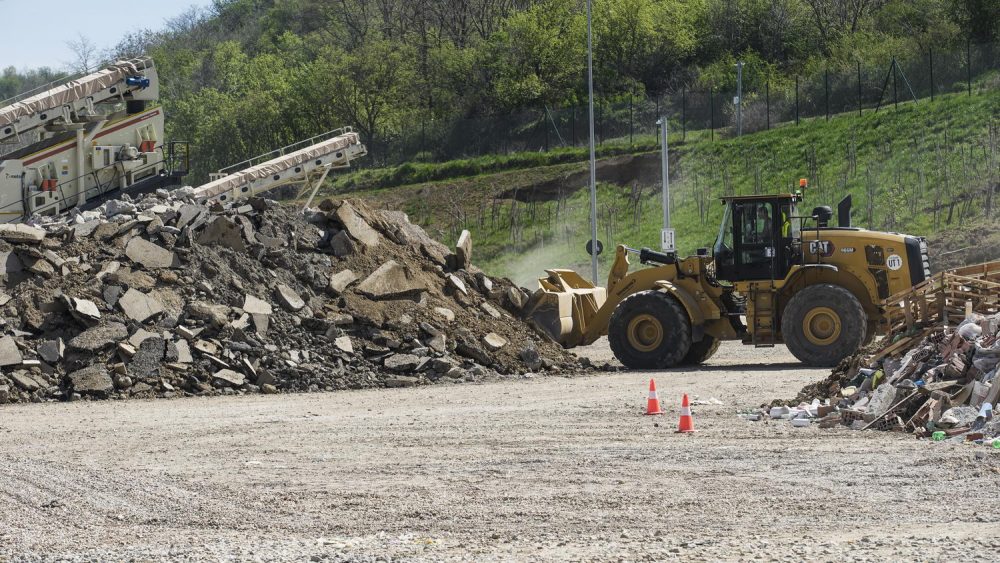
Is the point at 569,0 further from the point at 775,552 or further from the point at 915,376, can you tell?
the point at 775,552

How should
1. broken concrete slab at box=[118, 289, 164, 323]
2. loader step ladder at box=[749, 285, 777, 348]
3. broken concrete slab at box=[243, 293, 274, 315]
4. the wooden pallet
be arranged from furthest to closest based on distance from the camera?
loader step ladder at box=[749, 285, 777, 348] < broken concrete slab at box=[243, 293, 274, 315] < broken concrete slab at box=[118, 289, 164, 323] < the wooden pallet

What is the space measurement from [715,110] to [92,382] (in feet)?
122

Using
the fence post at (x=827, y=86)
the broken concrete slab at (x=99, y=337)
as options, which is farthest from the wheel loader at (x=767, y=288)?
the fence post at (x=827, y=86)

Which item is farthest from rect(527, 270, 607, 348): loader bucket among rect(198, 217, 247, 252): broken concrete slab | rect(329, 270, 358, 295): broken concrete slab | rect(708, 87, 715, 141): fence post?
rect(708, 87, 715, 141): fence post

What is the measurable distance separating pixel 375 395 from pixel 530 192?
31.5m

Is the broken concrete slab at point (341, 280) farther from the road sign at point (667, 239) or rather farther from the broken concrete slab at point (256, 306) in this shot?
the road sign at point (667, 239)

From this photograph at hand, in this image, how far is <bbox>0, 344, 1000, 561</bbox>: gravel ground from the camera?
26.6 ft

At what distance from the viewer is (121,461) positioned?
475 inches

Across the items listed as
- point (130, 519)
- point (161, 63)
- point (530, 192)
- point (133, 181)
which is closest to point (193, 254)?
point (133, 181)

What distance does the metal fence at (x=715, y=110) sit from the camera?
1816 inches

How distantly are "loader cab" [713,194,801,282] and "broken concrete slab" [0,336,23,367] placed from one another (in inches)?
421

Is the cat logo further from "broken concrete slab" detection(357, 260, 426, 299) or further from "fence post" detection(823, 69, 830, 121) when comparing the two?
"fence post" detection(823, 69, 830, 121)

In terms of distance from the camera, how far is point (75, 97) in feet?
89.2

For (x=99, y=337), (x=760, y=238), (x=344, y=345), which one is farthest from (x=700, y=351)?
(x=99, y=337)
